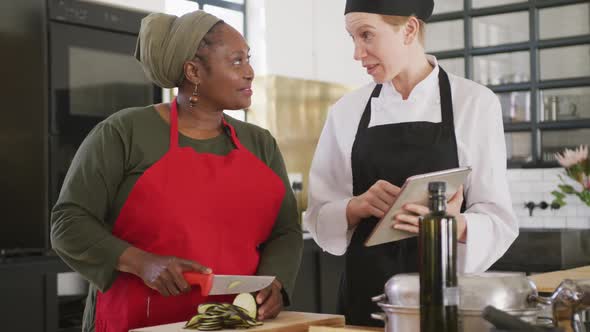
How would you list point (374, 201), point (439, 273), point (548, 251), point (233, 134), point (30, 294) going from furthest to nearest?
point (548, 251), point (30, 294), point (233, 134), point (374, 201), point (439, 273)

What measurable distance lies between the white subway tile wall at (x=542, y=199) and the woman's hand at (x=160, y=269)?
5.11 metres

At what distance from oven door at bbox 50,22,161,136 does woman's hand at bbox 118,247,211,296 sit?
7.52 feet

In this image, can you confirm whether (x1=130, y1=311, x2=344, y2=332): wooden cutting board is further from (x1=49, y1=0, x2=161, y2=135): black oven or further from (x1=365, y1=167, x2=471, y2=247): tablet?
(x1=49, y1=0, x2=161, y2=135): black oven

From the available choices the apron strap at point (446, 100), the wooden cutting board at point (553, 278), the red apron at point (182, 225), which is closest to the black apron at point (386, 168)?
the apron strap at point (446, 100)

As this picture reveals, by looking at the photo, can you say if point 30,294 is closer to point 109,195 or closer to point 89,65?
point 89,65

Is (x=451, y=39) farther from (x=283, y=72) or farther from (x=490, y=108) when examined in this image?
(x=490, y=108)

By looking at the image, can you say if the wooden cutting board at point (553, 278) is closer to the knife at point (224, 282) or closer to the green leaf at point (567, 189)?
the knife at point (224, 282)

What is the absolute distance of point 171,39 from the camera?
6.98 feet

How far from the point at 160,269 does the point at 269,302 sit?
0.26m

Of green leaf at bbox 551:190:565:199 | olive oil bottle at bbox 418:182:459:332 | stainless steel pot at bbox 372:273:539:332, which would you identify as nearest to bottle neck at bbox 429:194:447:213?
olive oil bottle at bbox 418:182:459:332

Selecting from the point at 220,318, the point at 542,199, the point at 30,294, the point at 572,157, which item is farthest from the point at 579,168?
the point at 220,318

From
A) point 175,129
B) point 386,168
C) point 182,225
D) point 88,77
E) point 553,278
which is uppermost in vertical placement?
point 88,77

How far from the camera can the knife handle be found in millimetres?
1829

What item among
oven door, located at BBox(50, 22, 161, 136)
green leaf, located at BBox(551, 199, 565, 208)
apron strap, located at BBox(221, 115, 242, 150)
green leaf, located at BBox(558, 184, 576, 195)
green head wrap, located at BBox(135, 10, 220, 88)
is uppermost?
oven door, located at BBox(50, 22, 161, 136)
